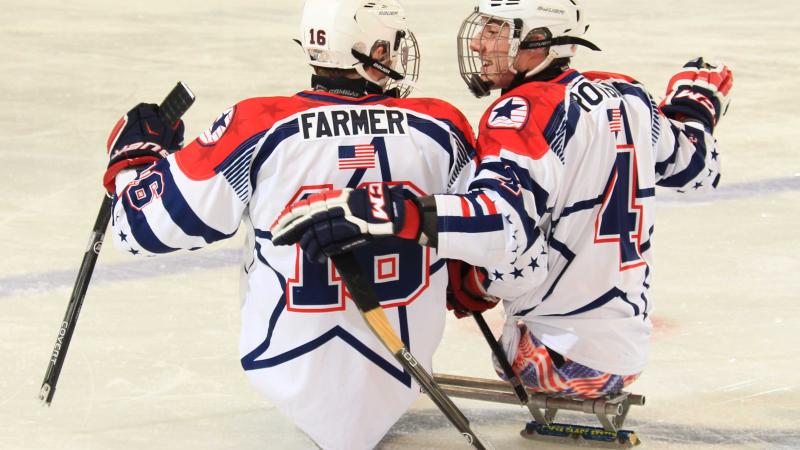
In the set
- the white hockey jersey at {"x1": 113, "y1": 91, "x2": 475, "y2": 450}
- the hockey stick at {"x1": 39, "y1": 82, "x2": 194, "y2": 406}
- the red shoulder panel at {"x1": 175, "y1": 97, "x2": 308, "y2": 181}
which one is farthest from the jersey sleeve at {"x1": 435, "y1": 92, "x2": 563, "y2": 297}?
the hockey stick at {"x1": 39, "y1": 82, "x2": 194, "y2": 406}

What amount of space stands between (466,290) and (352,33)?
28.3 inches

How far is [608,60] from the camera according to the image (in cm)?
759

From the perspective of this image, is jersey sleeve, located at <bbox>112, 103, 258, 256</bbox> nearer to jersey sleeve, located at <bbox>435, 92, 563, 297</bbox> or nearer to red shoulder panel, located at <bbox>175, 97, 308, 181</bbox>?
red shoulder panel, located at <bbox>175, 97, 308, 181</bbox>

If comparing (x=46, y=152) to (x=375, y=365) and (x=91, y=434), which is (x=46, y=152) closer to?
(x=91, y=434)

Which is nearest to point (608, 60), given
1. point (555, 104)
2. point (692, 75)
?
point (692, 75)

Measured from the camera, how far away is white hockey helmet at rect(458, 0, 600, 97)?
8.93 ft

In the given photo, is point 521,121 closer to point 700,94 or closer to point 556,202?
point 556,202

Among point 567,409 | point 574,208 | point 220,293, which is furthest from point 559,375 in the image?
point 220,293

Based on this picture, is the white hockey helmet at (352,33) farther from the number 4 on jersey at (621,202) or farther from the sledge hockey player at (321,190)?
the number 4 on jersey at (621,202)

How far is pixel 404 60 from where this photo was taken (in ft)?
8.73

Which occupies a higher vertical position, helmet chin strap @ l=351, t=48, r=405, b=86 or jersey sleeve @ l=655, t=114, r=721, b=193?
helmet chin strap @ l=351, t=48, r=405, b=86

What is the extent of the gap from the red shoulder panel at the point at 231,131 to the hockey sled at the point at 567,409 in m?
0.93

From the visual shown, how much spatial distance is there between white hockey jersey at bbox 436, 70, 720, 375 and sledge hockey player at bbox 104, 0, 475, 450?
0.13m

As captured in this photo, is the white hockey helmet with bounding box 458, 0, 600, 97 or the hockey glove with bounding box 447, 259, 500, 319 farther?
the hockey glove with bounding box 447, 259, 500, 319
